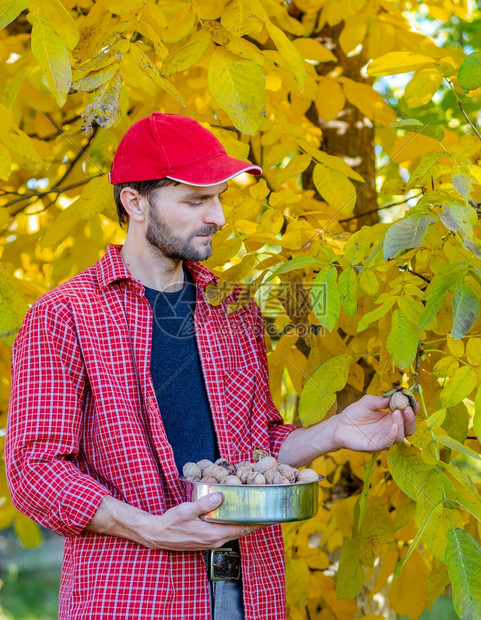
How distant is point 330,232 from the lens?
99.5 inches

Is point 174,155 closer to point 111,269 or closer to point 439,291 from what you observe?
point 111,269

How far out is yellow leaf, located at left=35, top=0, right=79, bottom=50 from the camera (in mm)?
1715

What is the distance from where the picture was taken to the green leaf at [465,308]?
1.50 meters

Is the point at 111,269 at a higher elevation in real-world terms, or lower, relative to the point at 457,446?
higher

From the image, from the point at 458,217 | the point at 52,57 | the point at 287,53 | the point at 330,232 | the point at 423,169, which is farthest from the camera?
the point at 330,232

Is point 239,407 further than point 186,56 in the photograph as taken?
Yes

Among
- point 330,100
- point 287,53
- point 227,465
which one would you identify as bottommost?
point 227,465

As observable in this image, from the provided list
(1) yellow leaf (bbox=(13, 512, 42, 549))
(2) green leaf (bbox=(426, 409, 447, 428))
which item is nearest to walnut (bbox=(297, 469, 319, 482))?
(2) green leaf (bbox=(426, 409, 447, 428))

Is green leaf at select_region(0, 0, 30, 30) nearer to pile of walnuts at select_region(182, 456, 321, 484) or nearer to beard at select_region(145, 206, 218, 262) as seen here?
beard at select_region(145, 206, 218, 262)

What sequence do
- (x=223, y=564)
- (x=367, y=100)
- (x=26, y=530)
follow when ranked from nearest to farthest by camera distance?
(x=223, y=564)
(x=367, y=100)
(x=26, y=530)

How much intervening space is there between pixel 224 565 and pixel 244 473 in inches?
11.4

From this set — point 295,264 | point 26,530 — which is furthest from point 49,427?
point 26,530

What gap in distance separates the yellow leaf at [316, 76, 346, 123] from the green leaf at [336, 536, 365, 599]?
133cm

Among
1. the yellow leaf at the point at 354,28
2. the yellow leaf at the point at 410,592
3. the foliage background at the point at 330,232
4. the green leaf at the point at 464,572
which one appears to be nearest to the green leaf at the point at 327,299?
the foliage background at the point at 330,232
